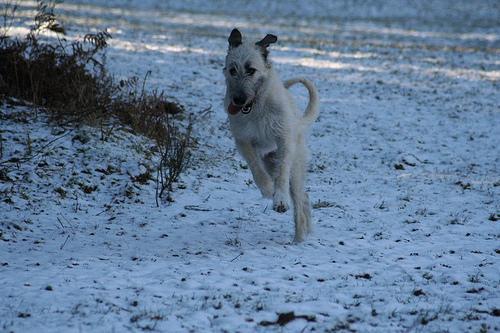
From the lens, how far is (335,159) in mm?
9305

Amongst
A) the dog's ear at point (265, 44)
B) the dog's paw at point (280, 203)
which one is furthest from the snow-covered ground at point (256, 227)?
the dog's ear at point (265, 44)

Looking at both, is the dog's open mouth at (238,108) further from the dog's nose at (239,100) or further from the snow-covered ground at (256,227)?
the snow-covered ground at (256,227)

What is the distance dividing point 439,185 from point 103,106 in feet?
16.1

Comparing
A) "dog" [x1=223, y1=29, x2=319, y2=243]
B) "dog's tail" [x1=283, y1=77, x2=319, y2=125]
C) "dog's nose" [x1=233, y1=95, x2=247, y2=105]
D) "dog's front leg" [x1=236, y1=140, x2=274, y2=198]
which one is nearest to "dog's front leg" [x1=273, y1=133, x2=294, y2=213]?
"dog" [x1=223, y1=29, x2=319, y2=243]

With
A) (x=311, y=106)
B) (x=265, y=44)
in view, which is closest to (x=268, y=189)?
(x=311, y=106)

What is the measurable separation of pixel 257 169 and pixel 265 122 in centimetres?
51

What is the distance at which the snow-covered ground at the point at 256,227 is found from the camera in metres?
3.91

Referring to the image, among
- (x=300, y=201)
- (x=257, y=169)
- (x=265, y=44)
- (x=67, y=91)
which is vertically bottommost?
(x=300, y=201)

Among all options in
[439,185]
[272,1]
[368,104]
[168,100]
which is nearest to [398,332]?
[439,185]

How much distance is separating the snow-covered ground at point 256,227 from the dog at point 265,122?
56 centimetres

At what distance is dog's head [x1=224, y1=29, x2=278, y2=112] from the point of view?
5.47m

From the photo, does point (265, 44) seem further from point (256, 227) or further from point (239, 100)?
point (256, 227)

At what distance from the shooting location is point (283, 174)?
5.56 metres

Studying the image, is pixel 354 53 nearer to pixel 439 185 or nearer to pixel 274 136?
pixel 439 185
